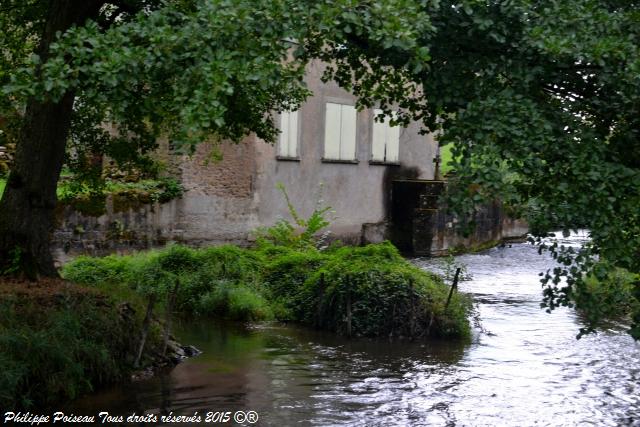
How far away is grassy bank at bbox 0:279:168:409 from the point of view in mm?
9391

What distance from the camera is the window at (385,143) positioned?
28.0 meters

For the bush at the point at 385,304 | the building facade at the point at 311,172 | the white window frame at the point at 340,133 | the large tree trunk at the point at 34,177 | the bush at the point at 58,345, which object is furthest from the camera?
the white window frame at the point at 340,133

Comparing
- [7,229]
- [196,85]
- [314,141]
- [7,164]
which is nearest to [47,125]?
[7,229]

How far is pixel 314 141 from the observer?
25812 millimetres

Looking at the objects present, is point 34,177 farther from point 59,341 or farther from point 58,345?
point 58,345

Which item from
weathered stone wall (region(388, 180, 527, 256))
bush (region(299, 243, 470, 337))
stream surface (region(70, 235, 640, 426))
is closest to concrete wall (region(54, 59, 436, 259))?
weathered stone wall (region(388, 180, 527, 256))

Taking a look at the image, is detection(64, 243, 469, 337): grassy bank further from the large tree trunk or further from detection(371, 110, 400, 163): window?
detection(371, 110, 400, 163): window

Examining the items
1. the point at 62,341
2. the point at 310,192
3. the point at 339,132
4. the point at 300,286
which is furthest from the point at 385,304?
the point at 339,132

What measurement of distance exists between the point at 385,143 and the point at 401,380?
1670 centimetres

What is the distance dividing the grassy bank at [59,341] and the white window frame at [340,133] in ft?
48.8

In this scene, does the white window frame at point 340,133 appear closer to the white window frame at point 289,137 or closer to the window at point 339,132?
the window at point 339,132

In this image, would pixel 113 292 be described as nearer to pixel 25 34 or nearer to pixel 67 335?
pixel 67 335

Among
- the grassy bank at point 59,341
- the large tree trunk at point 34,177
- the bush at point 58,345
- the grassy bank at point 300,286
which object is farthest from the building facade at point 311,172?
the bush at point 58,345

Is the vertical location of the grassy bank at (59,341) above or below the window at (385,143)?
below
